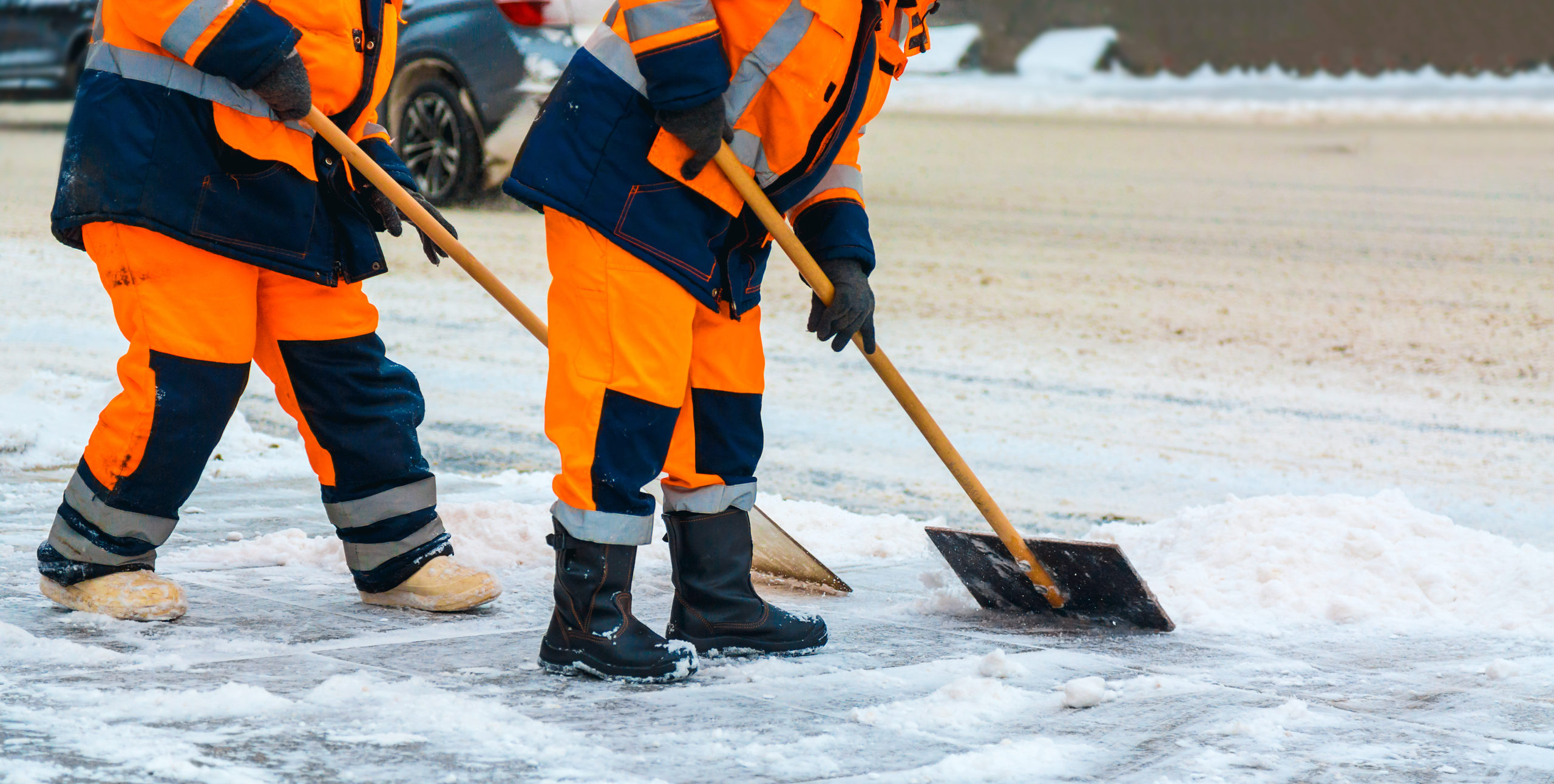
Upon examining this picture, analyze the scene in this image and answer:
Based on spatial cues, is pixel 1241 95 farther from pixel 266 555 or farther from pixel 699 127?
pixel 699 127

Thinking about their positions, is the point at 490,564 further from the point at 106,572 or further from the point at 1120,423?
the point at 1120,423

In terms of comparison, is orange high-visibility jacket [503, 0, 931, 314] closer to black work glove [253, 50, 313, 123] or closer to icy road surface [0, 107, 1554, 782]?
black work glove [253, 50, 313, 123]

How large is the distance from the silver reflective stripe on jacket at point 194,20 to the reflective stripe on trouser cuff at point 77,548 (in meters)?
0.98

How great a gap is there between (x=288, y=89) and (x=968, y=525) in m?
2.29

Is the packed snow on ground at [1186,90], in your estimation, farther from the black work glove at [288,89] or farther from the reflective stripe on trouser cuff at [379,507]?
the black work glove at [288,89]

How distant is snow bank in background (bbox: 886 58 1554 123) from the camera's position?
809 inches

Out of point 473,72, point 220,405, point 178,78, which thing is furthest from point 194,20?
point 473,72

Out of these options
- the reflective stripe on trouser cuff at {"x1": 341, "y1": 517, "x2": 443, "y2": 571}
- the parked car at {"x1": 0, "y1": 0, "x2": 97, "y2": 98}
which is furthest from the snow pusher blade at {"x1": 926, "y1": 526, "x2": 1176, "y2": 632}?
the parked car at {"x1": 0, "y1": 0, "x2": 97, "y2": 98}

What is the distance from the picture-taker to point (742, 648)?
3.17 m

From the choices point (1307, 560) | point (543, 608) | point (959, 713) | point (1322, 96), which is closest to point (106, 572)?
point (543, 608)

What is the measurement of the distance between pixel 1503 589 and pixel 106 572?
3007 millimetres

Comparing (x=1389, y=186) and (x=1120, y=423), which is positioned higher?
(x=1389, y=186)

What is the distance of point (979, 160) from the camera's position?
14.7m

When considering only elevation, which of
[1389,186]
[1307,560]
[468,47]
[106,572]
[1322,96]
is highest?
[1322,96]
